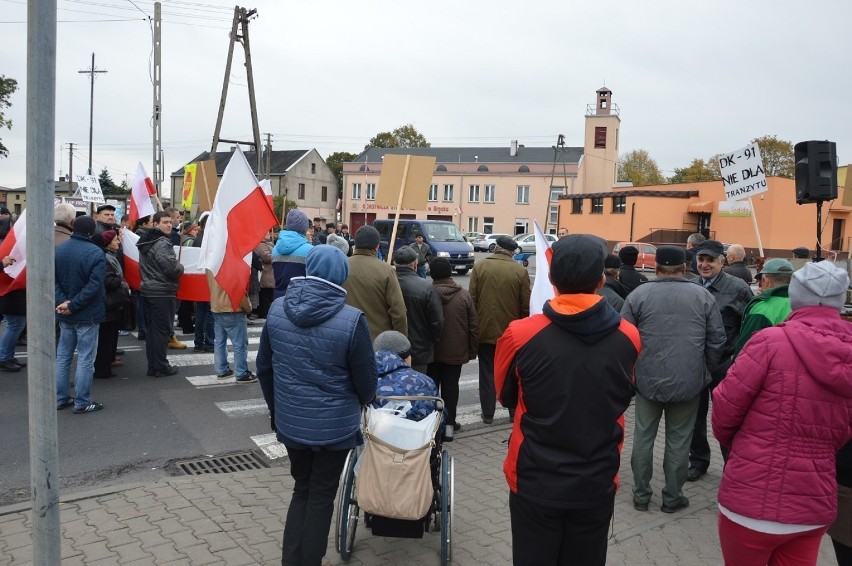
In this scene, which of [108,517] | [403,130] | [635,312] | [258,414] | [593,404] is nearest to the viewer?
[593,404]

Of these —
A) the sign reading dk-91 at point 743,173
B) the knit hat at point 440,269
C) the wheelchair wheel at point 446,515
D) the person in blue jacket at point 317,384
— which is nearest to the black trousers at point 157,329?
the knit hat at point 440,269

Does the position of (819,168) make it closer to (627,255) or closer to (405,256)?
(627,255)

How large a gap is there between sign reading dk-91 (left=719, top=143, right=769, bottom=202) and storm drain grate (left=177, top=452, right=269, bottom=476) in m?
6.53

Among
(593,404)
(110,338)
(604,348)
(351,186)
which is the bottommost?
(110,338)

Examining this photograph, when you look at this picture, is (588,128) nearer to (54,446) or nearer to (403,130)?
(403,130)

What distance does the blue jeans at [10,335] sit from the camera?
8031 mm

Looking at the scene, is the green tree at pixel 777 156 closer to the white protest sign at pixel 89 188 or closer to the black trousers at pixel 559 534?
the white protest sign at pixel 89 188

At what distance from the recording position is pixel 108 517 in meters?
4.52

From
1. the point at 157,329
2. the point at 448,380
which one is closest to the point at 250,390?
the point at 157,329

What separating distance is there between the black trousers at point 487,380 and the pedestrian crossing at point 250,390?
0.23 m

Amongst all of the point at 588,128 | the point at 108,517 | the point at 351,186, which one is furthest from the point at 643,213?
the point at 108,517

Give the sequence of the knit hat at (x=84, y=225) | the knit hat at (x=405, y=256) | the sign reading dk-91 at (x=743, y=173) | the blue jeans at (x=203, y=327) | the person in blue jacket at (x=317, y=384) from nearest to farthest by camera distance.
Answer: the person in blue jacket at (x=317, y=384), the knit hat at (x=405, y=256), the knit hat at (x=84, y=225), the sign reading dk-91 at (x=743, y=173), the blue jeans at (x=203, y=327)

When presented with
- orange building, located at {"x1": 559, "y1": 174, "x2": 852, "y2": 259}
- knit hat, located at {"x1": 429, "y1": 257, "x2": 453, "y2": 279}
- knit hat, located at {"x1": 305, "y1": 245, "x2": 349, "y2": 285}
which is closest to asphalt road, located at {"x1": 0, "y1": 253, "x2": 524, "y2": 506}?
knit hat, located at {"x1": 429, "y1": 257, "x2": 453, "y2": 279}

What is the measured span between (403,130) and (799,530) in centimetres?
8374
